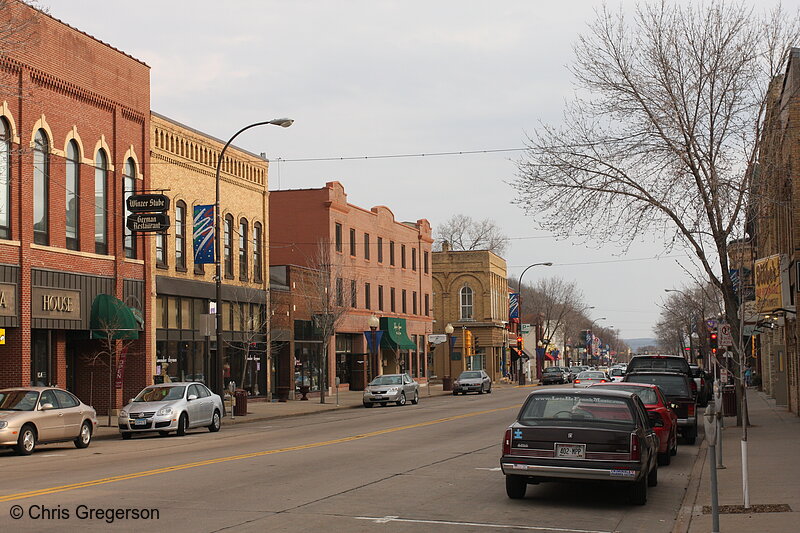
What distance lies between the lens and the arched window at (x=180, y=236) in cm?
3778

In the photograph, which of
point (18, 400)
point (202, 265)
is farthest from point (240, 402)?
point (18, 400)

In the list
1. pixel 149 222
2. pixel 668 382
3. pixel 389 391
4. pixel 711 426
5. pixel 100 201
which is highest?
pixel 100 201

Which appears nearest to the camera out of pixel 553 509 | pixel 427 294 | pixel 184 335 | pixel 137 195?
pixel 553 509

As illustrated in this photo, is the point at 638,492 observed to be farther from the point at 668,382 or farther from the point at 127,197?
the point at 127,197

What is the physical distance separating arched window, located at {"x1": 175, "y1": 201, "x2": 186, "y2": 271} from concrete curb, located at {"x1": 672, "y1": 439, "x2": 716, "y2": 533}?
23.5 m

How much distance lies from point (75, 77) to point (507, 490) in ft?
78.9

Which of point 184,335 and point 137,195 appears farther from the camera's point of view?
point 184,335

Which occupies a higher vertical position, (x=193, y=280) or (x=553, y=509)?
(x=193, y=280)

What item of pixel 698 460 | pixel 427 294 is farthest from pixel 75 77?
pixel 427 294

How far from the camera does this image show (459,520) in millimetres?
11500

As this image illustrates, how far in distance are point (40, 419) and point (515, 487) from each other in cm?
1278

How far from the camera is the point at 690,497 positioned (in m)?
13.8

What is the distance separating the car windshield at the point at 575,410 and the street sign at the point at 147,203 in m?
21.8

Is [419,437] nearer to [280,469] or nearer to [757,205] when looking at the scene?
[280,469]
